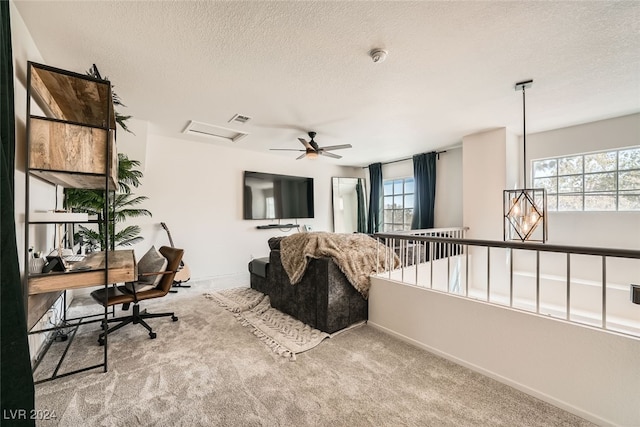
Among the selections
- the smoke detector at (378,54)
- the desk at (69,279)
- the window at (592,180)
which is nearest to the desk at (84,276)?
the desk at (69,279)

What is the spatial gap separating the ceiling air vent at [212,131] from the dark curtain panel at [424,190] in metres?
3.64

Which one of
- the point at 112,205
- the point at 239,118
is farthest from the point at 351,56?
the point at 112,205

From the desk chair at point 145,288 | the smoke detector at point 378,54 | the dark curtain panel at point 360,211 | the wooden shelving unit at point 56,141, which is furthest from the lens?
the dark curtain panel at point 360,211

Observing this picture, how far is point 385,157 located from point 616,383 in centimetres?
505

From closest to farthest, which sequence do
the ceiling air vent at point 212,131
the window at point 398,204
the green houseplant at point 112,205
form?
the green houseplant at point 112,205
the ceiling air vent at point 212,131
the window at point 398,204

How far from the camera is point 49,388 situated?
1714 millimetres

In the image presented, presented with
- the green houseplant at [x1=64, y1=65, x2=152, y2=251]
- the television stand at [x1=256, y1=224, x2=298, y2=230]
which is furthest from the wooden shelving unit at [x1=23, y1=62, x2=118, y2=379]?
the television stand at [x1=256, y1=224, x2=298, y2=230]

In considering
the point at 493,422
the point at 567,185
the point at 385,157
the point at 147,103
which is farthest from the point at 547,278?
the point at 147,103

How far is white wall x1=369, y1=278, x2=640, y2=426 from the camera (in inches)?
56.1

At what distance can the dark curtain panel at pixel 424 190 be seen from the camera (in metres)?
5.28

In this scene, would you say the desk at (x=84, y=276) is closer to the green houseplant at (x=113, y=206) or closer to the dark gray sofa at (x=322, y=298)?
the green houseplant at (x=113, y=206)

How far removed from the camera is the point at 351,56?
2.18 meters

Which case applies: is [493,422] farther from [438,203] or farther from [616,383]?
[438,203]

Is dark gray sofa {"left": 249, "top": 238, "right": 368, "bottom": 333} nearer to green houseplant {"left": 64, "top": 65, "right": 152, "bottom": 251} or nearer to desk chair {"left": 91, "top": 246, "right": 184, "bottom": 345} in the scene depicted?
desk chair {"left": 91, "top": 246, "right": 184, "bottom": 345}
